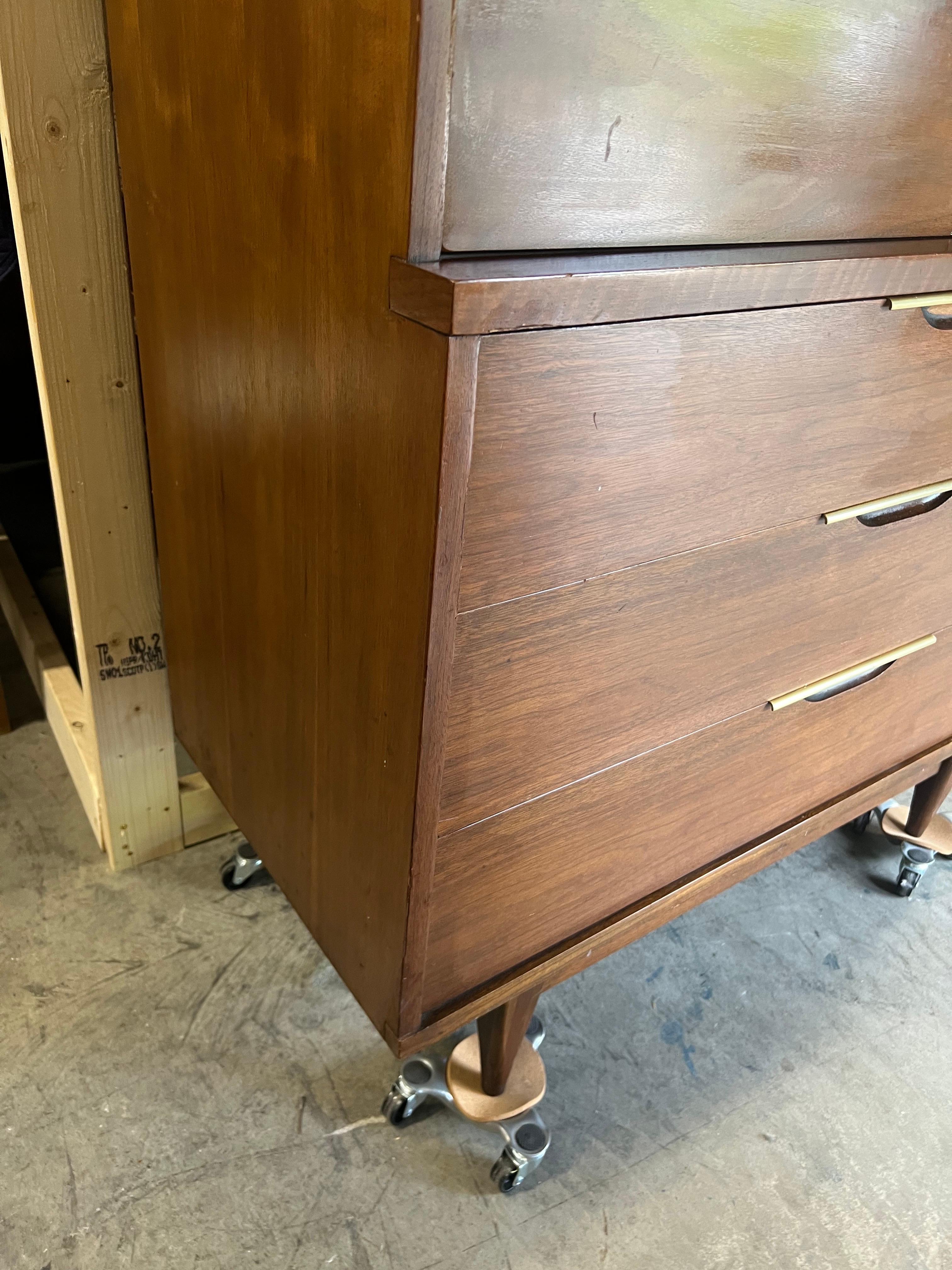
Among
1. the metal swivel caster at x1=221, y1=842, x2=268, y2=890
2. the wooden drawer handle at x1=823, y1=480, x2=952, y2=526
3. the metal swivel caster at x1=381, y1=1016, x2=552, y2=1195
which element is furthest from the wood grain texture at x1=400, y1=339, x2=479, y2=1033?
the metal swivel caster at x1=221, y1=842, x2=268, y2=890

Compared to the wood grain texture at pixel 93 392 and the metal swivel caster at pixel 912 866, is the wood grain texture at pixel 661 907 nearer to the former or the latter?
the metal swivel caster at pixel 912 866

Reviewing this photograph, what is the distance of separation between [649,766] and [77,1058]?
651 mm

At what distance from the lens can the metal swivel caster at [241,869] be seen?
1.13m

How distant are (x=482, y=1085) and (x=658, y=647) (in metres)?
0.49

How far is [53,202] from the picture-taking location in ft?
2.73

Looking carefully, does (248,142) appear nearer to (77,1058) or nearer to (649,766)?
(649,766)

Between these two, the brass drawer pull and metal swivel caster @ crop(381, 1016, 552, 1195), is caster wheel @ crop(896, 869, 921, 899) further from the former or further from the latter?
metal swivel caster @ crop(381, 1016, 552, 1195)

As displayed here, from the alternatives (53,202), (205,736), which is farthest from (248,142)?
(205,736)

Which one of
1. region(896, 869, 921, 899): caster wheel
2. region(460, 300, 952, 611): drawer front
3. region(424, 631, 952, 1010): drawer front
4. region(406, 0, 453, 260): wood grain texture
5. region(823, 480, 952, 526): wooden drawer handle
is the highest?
region(406, 0, 453, 260): wood grain texture

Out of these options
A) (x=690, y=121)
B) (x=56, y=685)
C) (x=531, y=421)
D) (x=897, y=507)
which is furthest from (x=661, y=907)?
(x=56, y=685)

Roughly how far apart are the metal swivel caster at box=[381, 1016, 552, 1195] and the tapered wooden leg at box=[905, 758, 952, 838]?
1.94 ft

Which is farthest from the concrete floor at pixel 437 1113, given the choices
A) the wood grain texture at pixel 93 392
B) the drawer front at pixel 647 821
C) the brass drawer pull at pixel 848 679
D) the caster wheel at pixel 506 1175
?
the brass drawer pull at pixel 848 679

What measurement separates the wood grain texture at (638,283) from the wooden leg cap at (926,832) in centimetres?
80

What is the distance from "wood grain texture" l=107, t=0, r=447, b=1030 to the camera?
501 millimetres
